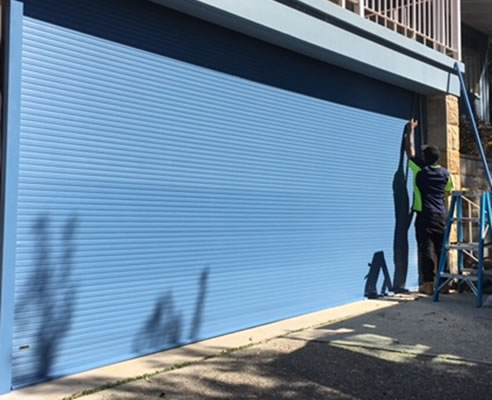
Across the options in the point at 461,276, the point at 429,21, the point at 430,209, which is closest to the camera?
the point at 461,276

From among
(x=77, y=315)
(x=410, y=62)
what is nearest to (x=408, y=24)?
(x=410, y=62)

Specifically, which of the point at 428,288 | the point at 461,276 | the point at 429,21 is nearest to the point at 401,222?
the point at 428,288

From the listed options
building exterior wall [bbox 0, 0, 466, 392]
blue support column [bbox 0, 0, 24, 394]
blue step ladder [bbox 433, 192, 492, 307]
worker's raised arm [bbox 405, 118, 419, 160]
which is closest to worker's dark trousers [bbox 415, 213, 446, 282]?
blue step ladder [bbox 433, 192, 492, 307]

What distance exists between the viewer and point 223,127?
588 centimetres

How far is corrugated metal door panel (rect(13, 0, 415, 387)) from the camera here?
438 cm

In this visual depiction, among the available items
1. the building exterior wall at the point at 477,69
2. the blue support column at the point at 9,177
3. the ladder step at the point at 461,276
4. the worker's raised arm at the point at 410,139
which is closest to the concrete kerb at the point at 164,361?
the blue support column at the point at 9,177

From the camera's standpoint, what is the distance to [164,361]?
491 centimetres

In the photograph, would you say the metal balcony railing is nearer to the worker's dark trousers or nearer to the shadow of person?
the shadow of person

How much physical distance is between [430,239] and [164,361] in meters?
4.76

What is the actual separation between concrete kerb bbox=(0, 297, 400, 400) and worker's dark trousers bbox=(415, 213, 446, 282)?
1669mm

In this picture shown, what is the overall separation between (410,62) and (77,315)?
19.3 ft

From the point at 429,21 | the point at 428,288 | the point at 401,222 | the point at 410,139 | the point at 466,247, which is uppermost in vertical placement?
the point at 429,21

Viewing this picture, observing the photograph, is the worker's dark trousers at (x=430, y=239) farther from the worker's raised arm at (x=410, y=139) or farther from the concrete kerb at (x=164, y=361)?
the concrete kerb at (x=164, y=361)

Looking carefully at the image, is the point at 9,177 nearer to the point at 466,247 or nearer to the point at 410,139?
the point at 466,247
